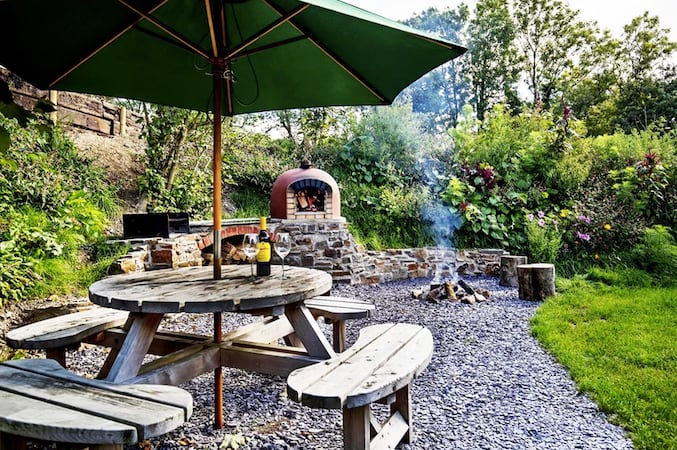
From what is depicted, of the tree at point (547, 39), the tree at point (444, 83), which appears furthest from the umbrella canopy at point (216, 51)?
the tree at point (547, 39)

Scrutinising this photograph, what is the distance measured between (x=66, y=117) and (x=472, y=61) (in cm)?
1499

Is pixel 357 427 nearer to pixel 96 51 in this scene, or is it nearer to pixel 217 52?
pixel 217 52

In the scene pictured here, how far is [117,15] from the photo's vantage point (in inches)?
90.5

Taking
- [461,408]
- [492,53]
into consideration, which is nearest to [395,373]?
[461,408]

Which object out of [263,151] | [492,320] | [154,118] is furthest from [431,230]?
[154,118]

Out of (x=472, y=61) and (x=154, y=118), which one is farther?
(x=472, y=61)

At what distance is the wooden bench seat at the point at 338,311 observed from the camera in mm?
2676

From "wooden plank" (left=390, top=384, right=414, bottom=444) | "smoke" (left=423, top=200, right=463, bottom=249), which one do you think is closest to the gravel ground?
"wooden plank" (left=390, top=384, right=414, bottom=444)

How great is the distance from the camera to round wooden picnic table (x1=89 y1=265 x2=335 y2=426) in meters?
1.76

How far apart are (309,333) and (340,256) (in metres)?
4.15

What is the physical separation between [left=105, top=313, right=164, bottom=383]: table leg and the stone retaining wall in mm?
2554

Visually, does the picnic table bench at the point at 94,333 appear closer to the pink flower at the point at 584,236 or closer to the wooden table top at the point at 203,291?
the wooden table top at the point at 203,291

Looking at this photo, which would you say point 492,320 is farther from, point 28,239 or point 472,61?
point 472,61

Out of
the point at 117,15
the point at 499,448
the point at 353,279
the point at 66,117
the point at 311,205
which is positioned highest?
the point at 66,117
